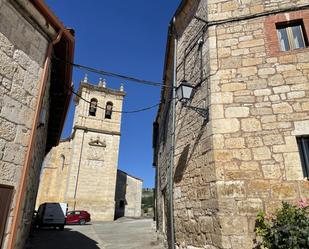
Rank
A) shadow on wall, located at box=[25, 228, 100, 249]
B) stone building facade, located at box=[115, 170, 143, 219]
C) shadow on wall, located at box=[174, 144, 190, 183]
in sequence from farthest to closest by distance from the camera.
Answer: stone building facade, located at box=[115, 170, 143, 219]
shadow on wall, located at box=[25, 228, 100, 249]
shadow on wall, located at box=[174, 144, 190, 183]

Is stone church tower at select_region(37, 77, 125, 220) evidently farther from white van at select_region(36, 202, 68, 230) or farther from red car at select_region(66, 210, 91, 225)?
white van at select_region(36, 202, 68, 230)

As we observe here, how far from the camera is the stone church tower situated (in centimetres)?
2457

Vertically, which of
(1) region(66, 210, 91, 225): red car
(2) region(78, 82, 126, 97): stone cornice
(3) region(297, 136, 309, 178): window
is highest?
(2) region(78, 82, 126, 97): stone cornice

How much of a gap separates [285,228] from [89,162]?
24.0m

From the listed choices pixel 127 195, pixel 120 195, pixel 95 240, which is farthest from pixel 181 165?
pixel 127 195

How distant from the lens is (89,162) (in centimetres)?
2594

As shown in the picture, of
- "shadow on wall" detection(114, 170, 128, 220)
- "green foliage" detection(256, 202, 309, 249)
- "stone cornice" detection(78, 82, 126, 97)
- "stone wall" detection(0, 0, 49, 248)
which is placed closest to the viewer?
"green foliage" detection(256, 202, 309, 249)

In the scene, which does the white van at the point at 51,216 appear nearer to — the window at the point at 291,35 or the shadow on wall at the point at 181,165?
the shadow on wall at the point at 181,165

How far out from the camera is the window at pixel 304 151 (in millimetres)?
4309

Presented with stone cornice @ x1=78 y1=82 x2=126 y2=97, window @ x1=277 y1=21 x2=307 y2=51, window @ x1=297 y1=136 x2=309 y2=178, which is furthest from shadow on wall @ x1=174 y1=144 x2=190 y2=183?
stone cornice @ x1=78 y1=82 x2=126 y2=97

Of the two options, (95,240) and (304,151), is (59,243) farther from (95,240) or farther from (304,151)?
(304,151)

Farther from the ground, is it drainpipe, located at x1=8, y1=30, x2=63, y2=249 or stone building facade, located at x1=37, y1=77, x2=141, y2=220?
stone building facade, located at x1=37, y1=77, x2=141, y2=220

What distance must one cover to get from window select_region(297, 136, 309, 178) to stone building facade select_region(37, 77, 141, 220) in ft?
73.6

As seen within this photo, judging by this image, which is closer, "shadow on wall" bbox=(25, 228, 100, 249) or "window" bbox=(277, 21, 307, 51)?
"window" bbox=(277, 21, 307, 51)
